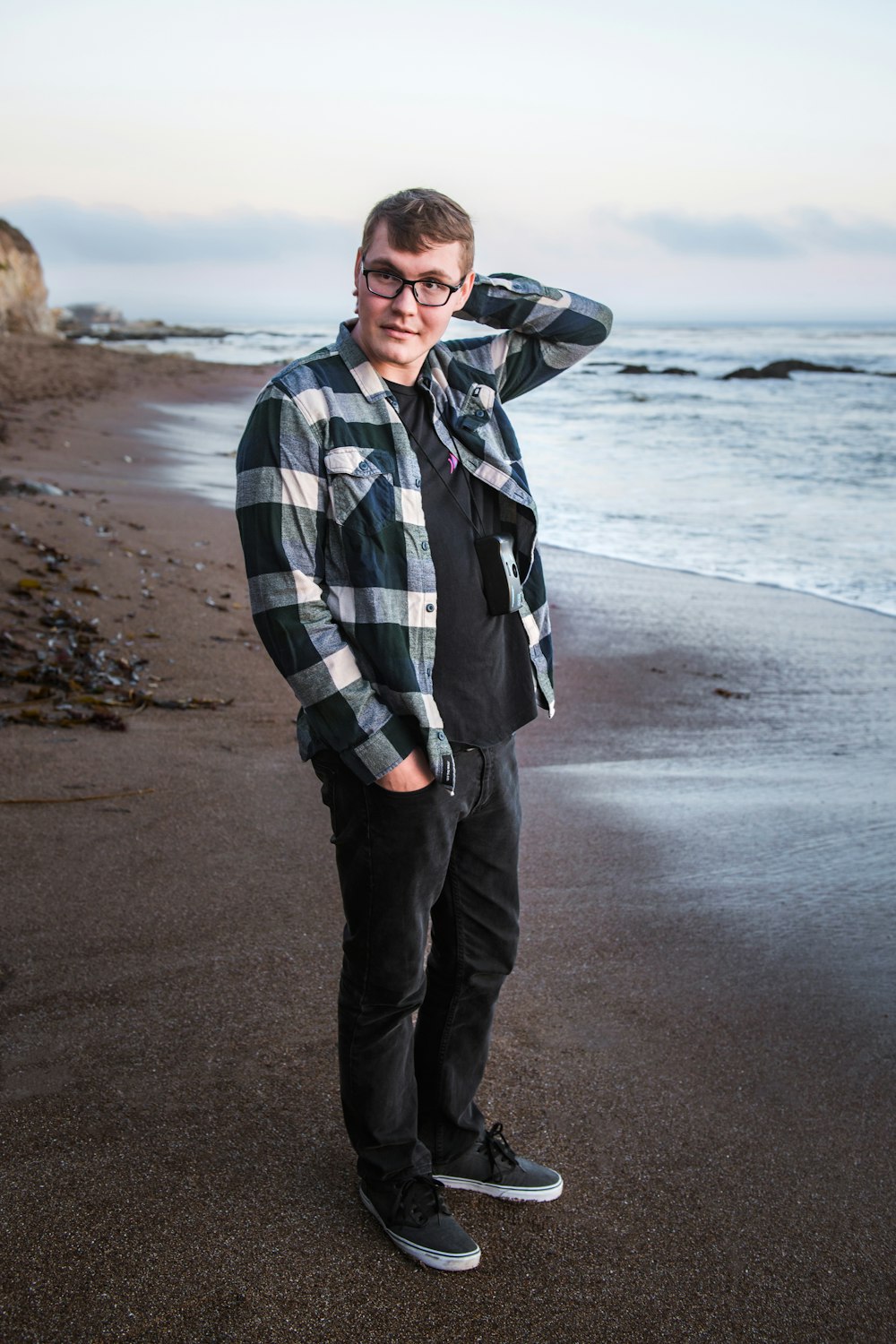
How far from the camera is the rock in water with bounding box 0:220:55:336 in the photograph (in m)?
42.9

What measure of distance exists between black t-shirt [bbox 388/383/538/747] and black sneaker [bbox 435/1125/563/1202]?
3.22 feet

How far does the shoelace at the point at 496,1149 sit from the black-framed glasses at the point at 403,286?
1798 millimetres

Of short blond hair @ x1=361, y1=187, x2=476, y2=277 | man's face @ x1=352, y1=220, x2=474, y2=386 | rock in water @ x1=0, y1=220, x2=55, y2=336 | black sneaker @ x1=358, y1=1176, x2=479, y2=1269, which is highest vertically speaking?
rock in water @ x1=0, y1=220, x2=55, y2=336

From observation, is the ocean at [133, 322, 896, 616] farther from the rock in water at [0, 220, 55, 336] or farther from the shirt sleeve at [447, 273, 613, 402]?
the rock in water at [0, 220, 55, 336]

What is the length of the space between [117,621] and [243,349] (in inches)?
2007

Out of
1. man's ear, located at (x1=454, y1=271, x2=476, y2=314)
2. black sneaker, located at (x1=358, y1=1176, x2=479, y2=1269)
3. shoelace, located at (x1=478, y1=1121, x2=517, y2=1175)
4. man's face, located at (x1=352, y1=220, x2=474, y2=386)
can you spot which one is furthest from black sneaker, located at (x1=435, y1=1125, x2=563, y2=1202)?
man's ear, located at (x1=454, y1=271, x2=476, y2=314)

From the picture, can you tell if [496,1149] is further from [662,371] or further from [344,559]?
[662,371]

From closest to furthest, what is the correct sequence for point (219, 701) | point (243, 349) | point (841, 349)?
1. point (219, 701)
2. point (243, 349)
3. point (841, 349)

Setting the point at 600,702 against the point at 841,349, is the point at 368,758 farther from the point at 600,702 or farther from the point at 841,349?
the point at 841,349

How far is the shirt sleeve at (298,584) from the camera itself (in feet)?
6.51

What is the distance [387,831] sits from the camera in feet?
6.82

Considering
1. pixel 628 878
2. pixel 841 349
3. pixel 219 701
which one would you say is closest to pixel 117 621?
pixel 219 701

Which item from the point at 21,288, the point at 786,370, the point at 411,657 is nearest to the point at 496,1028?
the point at 411,657

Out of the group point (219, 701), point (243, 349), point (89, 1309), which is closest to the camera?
point (89, 1309)
